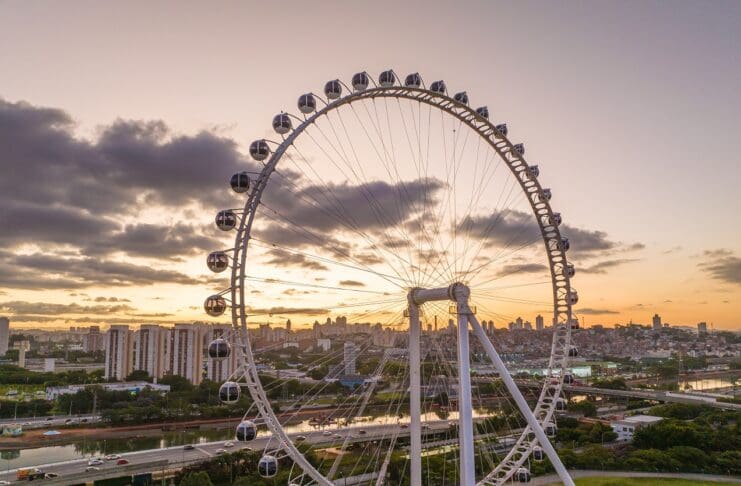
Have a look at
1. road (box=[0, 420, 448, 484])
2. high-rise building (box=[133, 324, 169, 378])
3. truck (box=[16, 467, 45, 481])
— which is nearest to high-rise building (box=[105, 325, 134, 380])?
high-rise building (box=[133, 324, 169, 378])

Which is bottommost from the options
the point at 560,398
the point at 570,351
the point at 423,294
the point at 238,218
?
the point at 560,398

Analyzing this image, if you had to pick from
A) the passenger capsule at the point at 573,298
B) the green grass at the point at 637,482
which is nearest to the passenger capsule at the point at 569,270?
the passenger capsule at the point at 573,298

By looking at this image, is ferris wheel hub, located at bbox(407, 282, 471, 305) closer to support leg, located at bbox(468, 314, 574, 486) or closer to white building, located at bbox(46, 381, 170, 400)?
support leg, located at bbox(468, 314, 574, 486)

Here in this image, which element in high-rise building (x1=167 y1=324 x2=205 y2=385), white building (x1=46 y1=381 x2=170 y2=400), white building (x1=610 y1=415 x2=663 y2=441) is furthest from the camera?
high-rise building (x1=167 y1=324 x2=205 y2=385)

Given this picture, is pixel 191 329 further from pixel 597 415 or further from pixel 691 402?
pixel 691 402

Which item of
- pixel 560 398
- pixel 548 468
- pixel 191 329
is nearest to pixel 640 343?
pixel 191 329

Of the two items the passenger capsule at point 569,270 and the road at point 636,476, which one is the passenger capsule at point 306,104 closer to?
the passenger capsule at point 569,270
